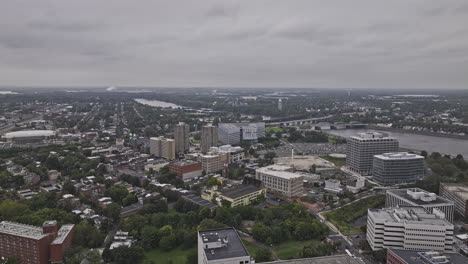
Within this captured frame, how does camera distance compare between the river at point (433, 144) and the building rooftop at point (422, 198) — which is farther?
the river at point (433, 144)

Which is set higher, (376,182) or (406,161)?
(406,161)

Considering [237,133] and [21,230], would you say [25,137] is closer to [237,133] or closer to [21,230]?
[237,133]

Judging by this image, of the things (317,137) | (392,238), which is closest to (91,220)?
(392,238)

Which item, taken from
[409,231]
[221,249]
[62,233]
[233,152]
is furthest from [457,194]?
[62,233]

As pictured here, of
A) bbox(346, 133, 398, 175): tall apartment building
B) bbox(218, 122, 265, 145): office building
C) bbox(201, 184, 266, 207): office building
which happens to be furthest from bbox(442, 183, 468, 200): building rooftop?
bbox(218, 122, 265, 145): office building

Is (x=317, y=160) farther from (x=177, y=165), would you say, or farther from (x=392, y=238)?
(x=392, y=238)

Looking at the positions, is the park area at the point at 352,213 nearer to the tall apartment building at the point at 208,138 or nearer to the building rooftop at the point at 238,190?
the building rooftop at the point at 238,190

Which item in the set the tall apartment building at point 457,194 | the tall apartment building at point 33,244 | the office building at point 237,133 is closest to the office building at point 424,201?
the tall apartment building at point 457,194
